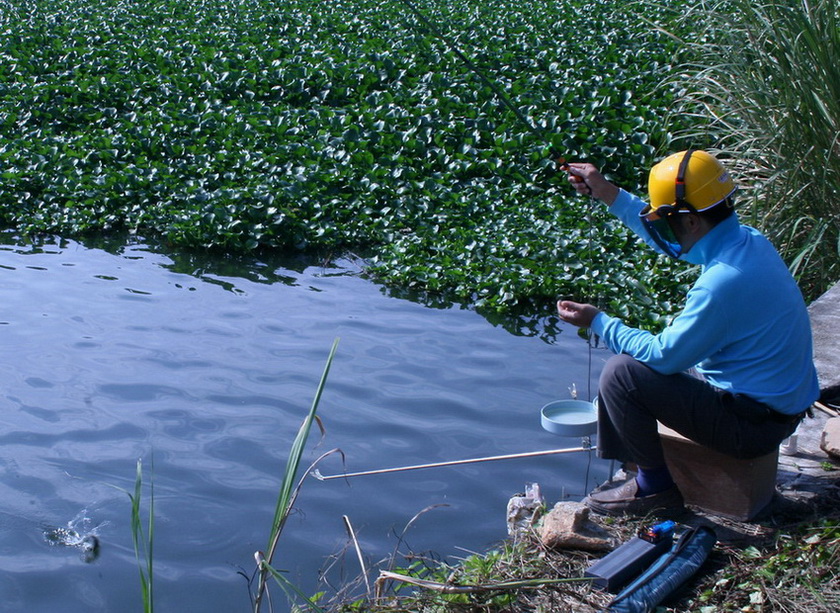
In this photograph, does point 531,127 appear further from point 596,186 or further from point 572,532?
point 572,532

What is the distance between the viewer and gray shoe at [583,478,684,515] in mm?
3650

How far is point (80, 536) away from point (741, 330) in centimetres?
268

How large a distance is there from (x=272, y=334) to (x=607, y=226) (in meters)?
2.81

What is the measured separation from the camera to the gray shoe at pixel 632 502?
12.0 ft

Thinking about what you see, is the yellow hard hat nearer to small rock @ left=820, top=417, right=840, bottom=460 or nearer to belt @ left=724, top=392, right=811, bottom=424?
belt @ left=724, top=392, right=811, bottom=424

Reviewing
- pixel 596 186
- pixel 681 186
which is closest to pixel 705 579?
pixel 681 186

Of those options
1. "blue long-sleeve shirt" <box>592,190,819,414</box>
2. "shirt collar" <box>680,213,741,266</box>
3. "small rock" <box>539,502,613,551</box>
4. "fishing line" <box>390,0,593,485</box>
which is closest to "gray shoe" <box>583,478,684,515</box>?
"small rock" <box>539,502,613,551</box>

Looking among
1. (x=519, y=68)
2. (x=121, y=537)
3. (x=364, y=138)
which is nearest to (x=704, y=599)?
(x=121, y=537)

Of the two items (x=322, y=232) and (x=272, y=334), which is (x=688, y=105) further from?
(x=272, y=334)

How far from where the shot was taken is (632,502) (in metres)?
3.68

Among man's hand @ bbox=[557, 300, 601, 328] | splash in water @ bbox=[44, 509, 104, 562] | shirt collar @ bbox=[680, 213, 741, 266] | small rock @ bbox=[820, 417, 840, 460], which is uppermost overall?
shirt collar @ bbox=[680, 213, 741, 266]

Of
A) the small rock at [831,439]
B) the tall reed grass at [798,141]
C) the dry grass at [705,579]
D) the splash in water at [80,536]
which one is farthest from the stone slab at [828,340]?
the splash in water at [80,536]

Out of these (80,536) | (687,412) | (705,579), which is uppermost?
(687,412)

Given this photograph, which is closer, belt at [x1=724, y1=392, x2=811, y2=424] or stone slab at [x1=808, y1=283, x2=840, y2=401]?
belt at [x1=724, y1=392, x2=811, y2=424]
